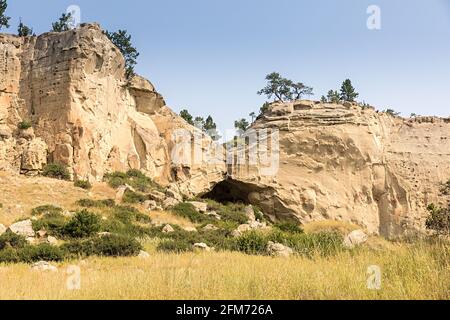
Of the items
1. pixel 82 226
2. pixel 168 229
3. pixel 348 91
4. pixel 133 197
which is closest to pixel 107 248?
pixel 82 226

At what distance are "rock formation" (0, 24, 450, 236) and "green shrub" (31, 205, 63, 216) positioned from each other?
4781 millimetres

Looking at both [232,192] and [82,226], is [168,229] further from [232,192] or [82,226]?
[232,192]

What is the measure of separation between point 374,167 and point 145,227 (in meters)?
17.1

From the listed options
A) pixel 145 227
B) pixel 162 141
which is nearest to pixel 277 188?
pixel 162 141

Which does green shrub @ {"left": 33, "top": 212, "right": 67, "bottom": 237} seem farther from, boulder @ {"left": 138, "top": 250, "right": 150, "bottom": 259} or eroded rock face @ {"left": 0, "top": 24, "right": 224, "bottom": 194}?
eroded rock face @ {"left": 0, "top": 24, "right": 224, "bottom": 194}

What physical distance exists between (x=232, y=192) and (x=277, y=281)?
23.4 metres

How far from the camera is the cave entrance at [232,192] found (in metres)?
29.0

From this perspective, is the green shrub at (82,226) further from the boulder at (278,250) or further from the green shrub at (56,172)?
the green shrub at (56,172)

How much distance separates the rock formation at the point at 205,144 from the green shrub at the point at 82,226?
26.6ft

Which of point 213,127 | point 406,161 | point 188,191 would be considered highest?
point 213,127

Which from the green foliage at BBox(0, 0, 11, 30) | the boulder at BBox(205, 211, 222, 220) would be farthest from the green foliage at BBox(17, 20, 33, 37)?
the boulder at BBox(205, 211, 222, 220)

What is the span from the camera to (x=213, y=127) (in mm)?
45500

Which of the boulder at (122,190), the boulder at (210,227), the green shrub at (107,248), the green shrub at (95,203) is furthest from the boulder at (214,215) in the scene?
the green shrub at (107,248)
